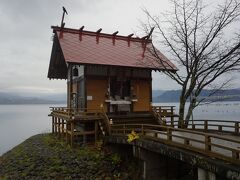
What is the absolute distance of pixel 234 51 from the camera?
61.1ft

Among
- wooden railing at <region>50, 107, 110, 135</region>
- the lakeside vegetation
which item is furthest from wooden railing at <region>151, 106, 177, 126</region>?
the lakeside vegetation

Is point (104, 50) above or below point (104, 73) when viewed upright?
above

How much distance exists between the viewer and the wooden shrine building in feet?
79.0

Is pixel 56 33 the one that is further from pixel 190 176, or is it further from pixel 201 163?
pixel 201 163

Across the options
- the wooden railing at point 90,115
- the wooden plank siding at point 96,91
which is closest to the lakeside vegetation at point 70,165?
the wooden railing at point 90,115

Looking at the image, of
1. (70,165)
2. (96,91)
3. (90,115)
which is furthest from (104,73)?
(70,165)

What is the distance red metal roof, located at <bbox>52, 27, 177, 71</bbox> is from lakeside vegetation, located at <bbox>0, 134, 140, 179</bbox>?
7035mm

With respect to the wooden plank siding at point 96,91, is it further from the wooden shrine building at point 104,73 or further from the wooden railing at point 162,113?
the wooden railing at point 162,113

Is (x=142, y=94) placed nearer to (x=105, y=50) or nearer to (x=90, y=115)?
(x=105, y=50)

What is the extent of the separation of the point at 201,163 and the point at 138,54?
1744cm

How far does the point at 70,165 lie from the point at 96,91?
7.46 metres

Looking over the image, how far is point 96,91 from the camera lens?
24406 millimetres

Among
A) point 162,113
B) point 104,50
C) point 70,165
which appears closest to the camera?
point 70,165

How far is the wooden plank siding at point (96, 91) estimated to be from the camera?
2419 cm
